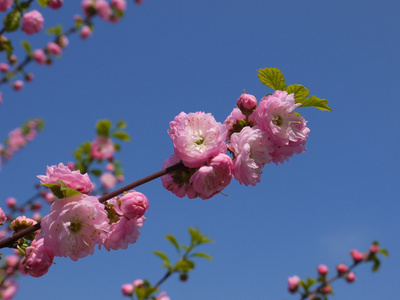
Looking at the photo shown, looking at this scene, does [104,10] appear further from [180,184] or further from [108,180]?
[180,184]

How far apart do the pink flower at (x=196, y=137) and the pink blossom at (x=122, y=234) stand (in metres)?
0.37

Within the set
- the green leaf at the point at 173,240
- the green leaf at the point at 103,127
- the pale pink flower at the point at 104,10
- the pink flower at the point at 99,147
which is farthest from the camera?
the pale pink flower at the point at 104,10

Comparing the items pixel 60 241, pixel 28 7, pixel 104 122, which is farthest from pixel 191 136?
pixel 104 122

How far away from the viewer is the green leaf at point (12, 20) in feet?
10.0

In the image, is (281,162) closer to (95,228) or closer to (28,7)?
Result: (95,228)

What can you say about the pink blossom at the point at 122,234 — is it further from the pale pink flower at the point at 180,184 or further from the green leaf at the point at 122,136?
the green leaf at the point at 122,136

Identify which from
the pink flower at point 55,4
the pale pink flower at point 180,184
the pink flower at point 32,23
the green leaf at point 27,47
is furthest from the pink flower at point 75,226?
the pink flower at point 32,23

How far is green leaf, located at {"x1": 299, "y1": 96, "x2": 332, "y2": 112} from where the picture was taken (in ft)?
6.04

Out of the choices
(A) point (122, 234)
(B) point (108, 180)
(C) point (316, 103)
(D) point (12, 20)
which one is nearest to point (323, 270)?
(B) point (108, 180)

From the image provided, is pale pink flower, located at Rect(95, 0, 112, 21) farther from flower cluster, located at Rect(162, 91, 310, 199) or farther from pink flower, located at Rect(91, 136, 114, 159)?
flower cluster, located at Rect(162, 91, 310, 199)

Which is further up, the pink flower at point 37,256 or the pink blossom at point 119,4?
the pink blossom at point 119,4

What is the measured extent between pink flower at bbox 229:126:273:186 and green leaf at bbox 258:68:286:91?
30cm

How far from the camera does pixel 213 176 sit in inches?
61.3

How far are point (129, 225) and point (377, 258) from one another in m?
7.34
